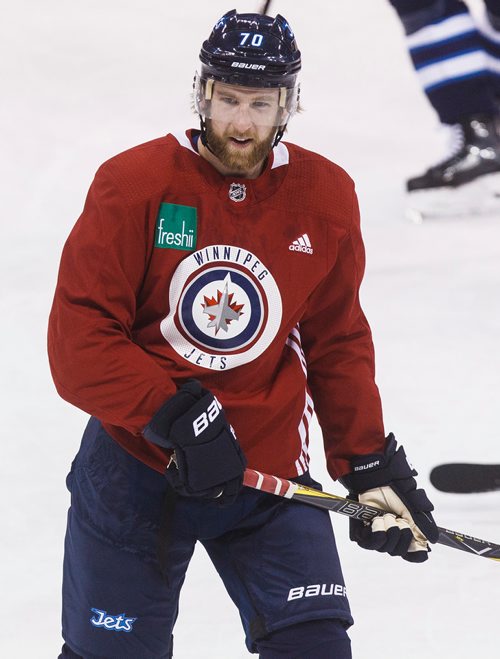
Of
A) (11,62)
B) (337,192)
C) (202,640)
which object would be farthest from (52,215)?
(337,192)

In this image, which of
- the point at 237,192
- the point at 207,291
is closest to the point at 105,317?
the point at 207,291

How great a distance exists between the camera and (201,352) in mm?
1833

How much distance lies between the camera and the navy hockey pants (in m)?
1.82

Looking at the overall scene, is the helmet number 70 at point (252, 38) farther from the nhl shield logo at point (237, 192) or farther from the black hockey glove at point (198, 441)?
the black hockey glove at point (198, 441)

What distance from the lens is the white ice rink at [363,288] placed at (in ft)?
8.05

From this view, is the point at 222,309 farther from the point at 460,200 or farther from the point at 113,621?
the point at 460,200

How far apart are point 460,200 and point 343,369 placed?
97.4 inches

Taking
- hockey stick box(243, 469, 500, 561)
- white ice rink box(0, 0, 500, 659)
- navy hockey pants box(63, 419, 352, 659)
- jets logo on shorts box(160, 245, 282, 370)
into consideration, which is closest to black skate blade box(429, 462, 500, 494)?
white ice rink box(0, 0, 500, 659)

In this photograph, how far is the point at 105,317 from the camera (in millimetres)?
1770

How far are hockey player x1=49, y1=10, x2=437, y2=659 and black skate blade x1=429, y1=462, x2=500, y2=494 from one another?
2.40 feet

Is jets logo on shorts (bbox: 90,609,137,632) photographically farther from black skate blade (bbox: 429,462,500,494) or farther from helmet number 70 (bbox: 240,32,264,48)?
black skate blade (bbox: 429,462,500,494)

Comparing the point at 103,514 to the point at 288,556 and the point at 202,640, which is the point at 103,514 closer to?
the point at 288,556

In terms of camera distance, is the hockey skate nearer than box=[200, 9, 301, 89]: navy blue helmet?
No

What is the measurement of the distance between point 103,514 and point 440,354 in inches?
66.4
